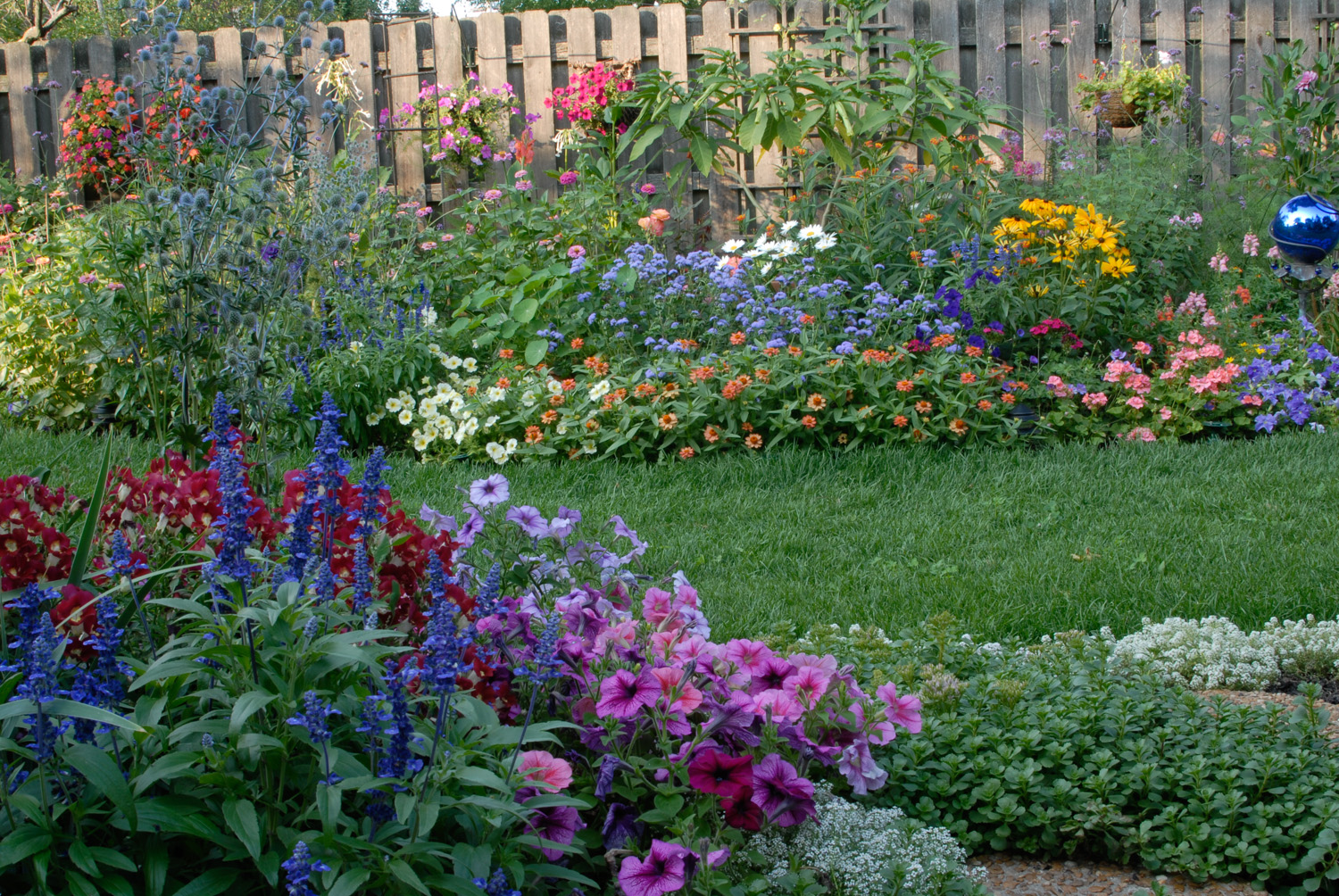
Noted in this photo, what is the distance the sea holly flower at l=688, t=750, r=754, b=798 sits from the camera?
154cm

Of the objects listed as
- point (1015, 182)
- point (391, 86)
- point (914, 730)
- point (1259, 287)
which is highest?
point (391, 86)

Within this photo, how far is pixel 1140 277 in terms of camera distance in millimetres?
5707

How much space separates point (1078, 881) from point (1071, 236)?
4038 millimetres

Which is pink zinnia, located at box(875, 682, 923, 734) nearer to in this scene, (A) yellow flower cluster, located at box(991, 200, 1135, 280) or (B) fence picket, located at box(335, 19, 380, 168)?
(A) yellow flower cluster, located at box(991, 200, 1135, 280)

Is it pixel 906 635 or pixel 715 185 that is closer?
pixel 906 635

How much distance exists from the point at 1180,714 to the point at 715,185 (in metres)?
5.75

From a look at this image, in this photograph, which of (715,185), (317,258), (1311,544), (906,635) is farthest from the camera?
(715,185)

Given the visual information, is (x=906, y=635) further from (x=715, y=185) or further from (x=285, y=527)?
(x=715, y=185)

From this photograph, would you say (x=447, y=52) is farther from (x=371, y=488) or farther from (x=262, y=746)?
(x=262, y=746)

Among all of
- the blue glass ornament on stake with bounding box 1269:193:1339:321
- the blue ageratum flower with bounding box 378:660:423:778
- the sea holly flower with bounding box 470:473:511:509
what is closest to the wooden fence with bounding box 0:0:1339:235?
the blue glass ornament on stake with bounding box 1269:193:1339:321

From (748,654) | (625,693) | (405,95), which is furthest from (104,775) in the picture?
(405,95)

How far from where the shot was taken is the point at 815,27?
7.29 metres

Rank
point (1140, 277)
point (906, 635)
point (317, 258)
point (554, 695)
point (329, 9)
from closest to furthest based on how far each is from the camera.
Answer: point (554, 695) → point (906, 635) → point (329, 9) → point (317, 258) → point (1140, 277)

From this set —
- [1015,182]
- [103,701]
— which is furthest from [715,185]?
[103,701]
